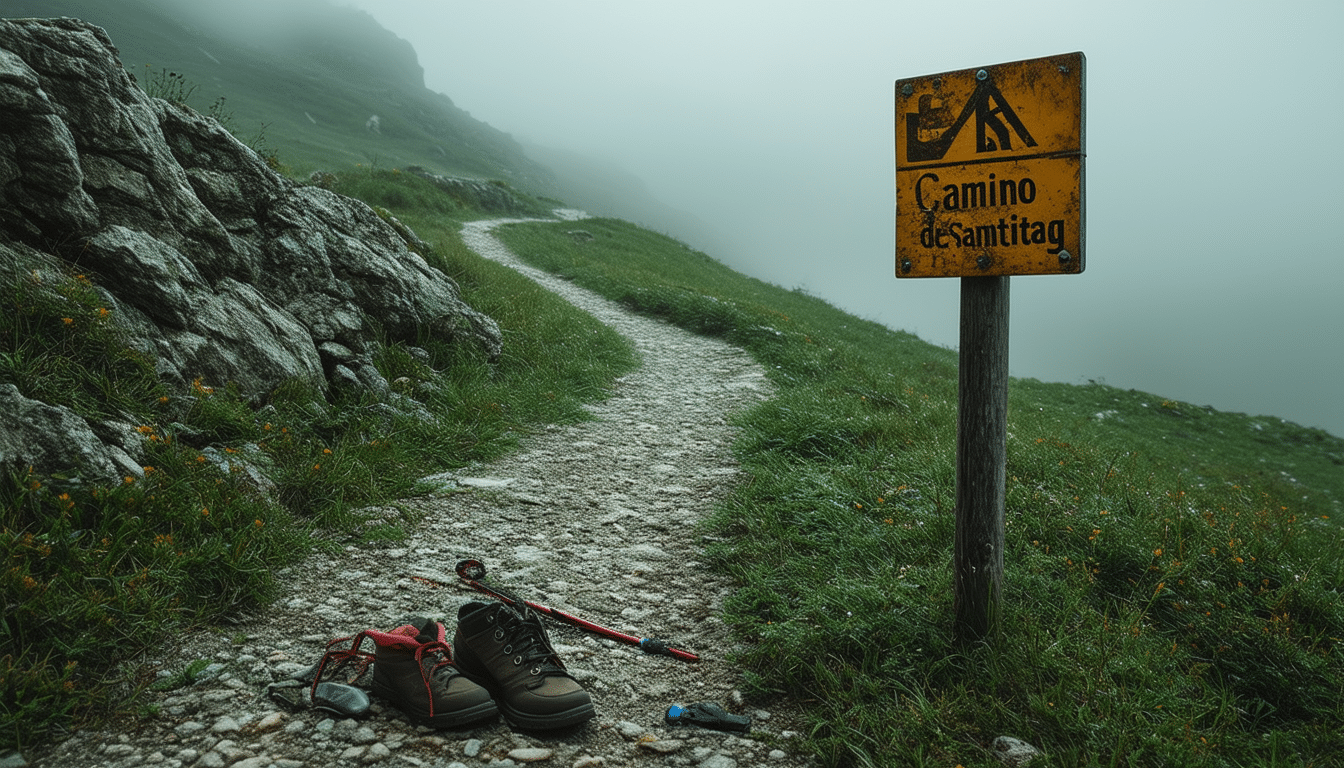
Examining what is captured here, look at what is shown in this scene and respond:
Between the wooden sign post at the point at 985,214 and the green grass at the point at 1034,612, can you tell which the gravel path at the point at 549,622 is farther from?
the wooden sign post at the point at 985,214

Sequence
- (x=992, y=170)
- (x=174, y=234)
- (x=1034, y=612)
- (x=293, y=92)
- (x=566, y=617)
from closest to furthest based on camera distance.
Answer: (x=992, y=170) < (x=1034, y=612) < (x=566, y=617) < (x=174, y=234) < (x=293, y=92)

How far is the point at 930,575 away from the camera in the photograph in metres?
4.00

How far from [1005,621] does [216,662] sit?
3.82 meters

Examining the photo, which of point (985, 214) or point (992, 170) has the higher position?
point (992, 170)

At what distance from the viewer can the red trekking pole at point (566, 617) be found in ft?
12.2

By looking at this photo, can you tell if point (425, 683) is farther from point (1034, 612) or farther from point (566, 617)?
point (1034, 612)

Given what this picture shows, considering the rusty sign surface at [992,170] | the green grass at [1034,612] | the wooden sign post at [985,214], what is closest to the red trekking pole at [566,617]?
the green grass at [1034,612]

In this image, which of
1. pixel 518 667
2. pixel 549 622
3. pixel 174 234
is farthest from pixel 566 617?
pixel 174 234

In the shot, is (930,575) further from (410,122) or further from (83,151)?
(410,122)

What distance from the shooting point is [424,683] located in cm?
298

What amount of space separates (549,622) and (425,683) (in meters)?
1.09

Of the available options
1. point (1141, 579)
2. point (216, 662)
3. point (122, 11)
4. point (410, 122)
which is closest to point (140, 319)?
point (216, 662)

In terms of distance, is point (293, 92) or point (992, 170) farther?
point (293, 92)

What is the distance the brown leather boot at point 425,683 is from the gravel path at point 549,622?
7 cm
